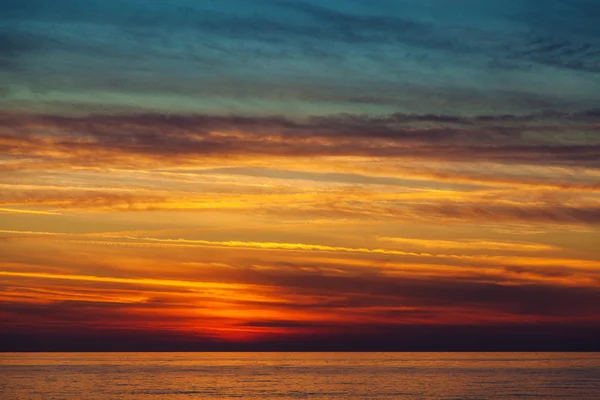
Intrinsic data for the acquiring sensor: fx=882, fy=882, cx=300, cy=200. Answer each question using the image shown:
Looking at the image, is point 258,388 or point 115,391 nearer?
point 115,391

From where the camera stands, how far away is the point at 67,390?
136 m

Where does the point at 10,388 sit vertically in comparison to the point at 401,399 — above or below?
above

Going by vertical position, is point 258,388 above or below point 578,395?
above

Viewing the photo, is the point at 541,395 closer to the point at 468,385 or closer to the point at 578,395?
the point at 578,395

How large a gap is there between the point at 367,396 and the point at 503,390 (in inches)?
897

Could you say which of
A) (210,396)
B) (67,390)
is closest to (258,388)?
(210,396)

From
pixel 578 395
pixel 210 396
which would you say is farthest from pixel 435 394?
pixel 210 396

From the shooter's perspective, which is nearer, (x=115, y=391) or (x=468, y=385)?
(x=115, y=391)

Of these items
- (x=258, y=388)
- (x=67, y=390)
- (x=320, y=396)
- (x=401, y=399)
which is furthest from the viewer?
(x=258, y=388)

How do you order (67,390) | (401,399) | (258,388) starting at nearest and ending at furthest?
1. (401,399)
2. (67,390)
3. (258,388)

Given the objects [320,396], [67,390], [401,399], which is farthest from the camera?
[67,390]

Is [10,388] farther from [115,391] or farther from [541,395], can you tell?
[541,395]

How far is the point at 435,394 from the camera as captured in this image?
126 meters

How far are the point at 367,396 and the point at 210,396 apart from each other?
2254cm
